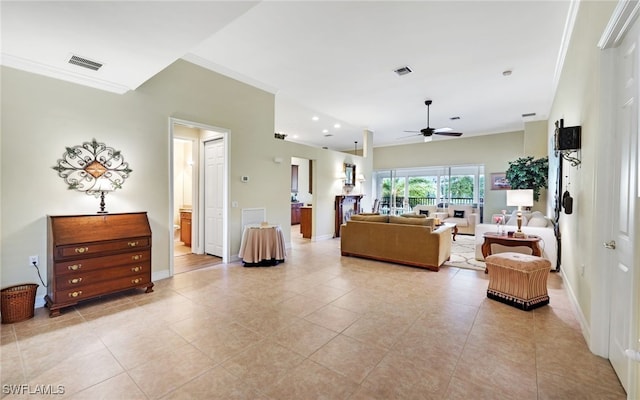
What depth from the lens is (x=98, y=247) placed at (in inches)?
122

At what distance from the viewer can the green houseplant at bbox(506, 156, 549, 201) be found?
6.98m

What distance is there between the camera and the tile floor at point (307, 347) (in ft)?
5.97

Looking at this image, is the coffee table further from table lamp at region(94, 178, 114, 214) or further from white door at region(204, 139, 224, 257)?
table lamp at region(94, 178, 114, 214)

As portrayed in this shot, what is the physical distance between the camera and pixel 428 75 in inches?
189

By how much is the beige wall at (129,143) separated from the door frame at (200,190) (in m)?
0.06

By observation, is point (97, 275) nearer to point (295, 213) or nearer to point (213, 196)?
point (213, 196)

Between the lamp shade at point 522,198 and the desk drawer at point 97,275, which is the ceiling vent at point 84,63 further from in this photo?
the lamp shade at point 522,198

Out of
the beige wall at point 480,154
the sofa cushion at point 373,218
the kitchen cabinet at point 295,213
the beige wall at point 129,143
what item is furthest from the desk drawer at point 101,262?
the beige wall at point 480,154

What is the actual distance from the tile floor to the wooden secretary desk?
0.66 ft

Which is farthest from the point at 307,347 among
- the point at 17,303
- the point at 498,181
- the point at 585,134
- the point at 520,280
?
the point at 498,181

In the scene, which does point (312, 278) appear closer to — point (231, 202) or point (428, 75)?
point (231, 202)

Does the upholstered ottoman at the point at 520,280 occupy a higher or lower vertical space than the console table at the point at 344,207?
lower

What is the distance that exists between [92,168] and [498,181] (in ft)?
33.3

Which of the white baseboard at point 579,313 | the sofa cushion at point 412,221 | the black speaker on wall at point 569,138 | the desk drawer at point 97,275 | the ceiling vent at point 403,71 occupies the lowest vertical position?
the white baseboard at point 579,313
